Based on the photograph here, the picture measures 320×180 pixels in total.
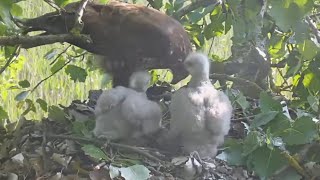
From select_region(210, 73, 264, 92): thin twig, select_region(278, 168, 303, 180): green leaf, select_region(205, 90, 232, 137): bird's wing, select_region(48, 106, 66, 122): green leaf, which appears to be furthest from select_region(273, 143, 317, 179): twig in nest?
select_region(48, 106, 66, 122): green leaf

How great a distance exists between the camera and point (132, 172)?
1239mm

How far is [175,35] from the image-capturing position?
57.1 inches

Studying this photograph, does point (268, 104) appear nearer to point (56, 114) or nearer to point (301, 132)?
point (301, 132)

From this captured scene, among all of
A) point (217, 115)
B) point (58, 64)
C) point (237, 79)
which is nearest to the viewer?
point (217, 115)

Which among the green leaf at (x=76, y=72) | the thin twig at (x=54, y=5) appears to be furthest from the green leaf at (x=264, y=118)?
the green leaf at (x=76, y=72)

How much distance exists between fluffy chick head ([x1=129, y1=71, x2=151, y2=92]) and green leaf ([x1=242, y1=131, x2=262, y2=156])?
258 millimetres

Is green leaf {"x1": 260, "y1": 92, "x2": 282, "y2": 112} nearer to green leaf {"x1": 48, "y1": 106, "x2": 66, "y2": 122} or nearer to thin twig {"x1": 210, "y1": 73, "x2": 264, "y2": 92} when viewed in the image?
thin twig {"x1": 210, "y1": 73, "x2": 264, "y2": 92}

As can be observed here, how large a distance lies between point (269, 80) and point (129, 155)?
0.56 m

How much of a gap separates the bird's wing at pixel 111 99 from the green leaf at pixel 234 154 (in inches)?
8.4

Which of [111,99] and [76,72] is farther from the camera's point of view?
[76,72]

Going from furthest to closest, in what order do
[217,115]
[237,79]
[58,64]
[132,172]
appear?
1. [58,64]
2. [237,79]
3. [217,115]
4. [132,172]

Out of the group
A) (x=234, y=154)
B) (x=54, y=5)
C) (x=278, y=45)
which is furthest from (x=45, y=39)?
(x=278, y=45)

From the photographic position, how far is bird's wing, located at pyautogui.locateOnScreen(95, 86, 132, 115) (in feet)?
4.49

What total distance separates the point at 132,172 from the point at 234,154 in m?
0.21
